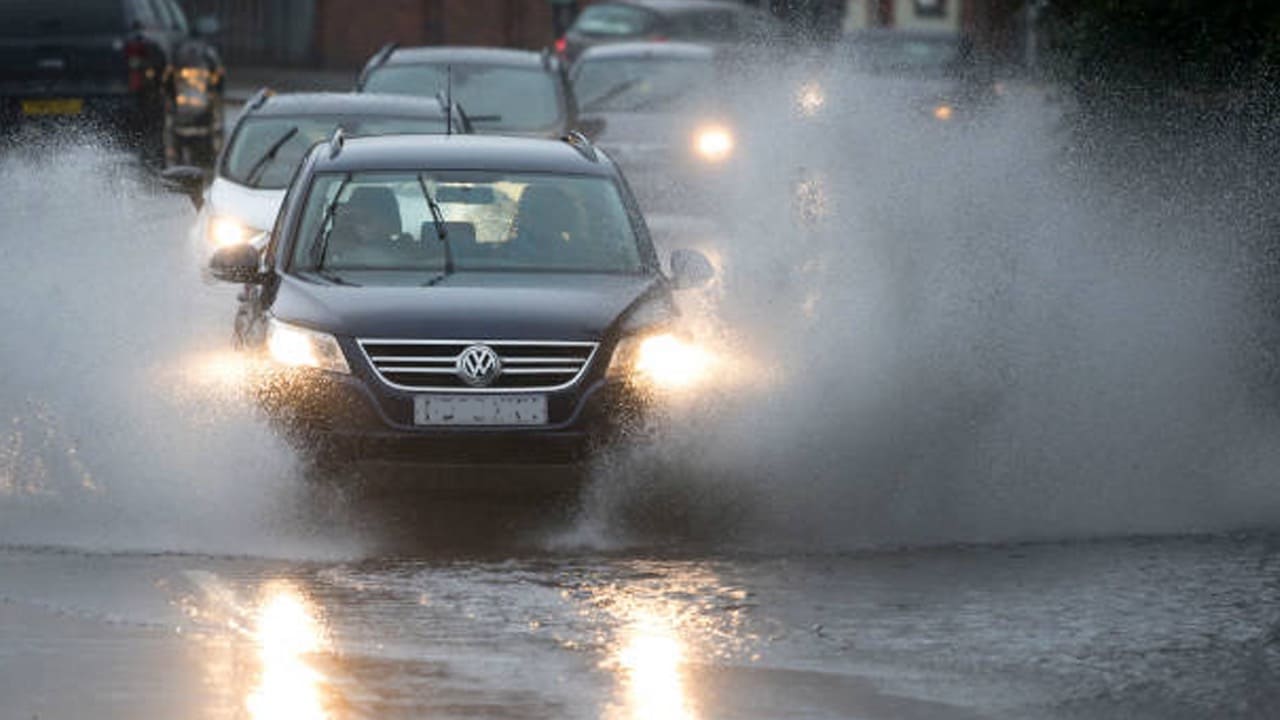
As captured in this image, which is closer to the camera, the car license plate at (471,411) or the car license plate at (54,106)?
the car license plate at (471,411)

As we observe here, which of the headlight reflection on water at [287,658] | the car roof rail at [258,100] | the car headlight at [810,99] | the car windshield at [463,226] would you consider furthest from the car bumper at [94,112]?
the headlight reflection on water at [287,658]

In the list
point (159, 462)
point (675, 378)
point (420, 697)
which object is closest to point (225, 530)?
point (159, 462)

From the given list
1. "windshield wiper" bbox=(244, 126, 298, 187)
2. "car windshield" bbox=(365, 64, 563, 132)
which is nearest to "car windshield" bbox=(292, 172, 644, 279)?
"windshield wiper" bbox=(244, 126, 298, 187)

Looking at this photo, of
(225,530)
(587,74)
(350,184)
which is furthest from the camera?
(587,74)

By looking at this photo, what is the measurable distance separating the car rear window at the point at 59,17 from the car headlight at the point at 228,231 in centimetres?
1143

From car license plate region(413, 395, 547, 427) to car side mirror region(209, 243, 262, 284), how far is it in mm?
1555

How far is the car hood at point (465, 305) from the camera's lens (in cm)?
1106

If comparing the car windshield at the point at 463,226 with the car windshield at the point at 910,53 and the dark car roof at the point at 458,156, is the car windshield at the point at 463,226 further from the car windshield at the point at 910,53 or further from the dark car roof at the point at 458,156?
the car windshield at the point at 910,53

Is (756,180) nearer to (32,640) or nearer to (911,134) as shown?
(911,134)

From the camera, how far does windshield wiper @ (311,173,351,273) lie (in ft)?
39.9

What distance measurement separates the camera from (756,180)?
25156 millimetres

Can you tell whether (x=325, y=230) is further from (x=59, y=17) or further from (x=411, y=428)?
(x=59, y=17)

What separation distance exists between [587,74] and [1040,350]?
15620 mm

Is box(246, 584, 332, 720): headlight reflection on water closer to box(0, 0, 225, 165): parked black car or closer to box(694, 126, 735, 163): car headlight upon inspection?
box(694, 126, 735, 163): car headlight
